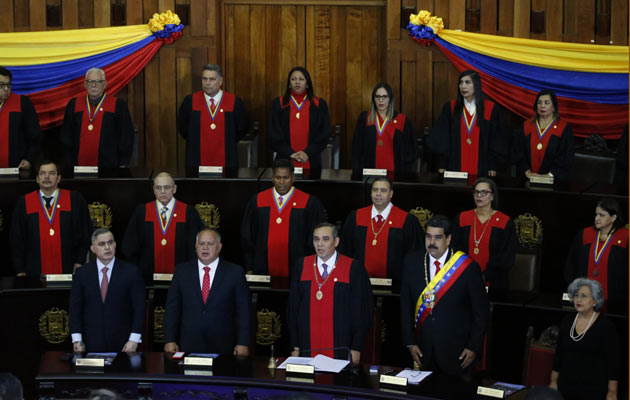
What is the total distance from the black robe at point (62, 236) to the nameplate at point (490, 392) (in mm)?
3260

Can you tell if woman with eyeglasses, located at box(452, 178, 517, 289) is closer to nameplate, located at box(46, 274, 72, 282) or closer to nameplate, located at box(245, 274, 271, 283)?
nameplate, located at box(245, 274, 271, 283)

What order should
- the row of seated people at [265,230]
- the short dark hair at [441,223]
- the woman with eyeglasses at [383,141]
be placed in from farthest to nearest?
the woman with eyeglasses at [383,141] → the row of seated people at [265,230] → the short dark hair at [441,223]

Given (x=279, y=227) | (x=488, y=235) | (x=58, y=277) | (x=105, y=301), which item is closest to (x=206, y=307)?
(x=105, y=301)

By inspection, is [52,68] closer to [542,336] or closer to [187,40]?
[187,40]

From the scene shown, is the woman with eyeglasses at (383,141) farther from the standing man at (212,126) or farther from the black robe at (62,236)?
the black robe at (62,236)

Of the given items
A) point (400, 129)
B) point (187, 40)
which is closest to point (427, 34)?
point (400, 129)

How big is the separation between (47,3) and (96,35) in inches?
21.0

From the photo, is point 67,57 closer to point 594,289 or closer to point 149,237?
Result: point 149,237

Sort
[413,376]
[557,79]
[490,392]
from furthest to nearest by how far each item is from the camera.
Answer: [557,79] → [413,376] → [490,392]

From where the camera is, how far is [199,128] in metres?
9.00

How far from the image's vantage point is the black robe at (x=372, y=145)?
880cm

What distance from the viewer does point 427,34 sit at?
32.0ft

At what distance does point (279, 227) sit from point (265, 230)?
0.10m

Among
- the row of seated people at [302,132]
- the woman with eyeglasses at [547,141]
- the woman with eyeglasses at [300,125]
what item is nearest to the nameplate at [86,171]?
the row of seated people at [302,132]
